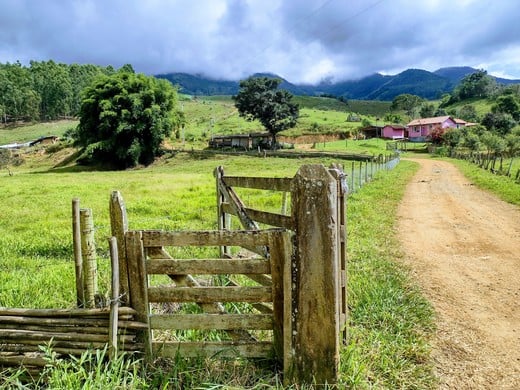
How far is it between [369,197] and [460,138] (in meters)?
47.3

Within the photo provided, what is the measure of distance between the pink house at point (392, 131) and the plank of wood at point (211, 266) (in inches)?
3194

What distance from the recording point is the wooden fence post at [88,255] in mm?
3941

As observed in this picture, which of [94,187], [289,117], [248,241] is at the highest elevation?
[289,117]

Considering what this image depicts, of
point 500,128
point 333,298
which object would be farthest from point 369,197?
point 500,128

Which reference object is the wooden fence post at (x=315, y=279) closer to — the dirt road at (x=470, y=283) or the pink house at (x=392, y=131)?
the dirt road at (x=470, y=283)

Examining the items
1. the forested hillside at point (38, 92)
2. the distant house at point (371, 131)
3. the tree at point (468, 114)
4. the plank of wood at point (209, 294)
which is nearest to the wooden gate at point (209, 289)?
the plank of wood at point (209, 294)

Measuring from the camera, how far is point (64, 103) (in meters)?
109

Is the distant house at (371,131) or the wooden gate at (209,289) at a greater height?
the distant house at (371,131)

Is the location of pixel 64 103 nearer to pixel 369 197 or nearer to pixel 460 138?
pixel 460 138

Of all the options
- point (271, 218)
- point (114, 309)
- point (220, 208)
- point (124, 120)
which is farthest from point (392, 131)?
point (114, 309)

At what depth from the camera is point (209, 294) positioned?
3.53m

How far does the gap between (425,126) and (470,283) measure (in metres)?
80.2

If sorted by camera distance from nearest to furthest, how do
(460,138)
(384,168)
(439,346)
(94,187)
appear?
(439,346), (94,187), (384,168), (460,138)

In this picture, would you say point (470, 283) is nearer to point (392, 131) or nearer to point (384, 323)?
point (384, 323)
